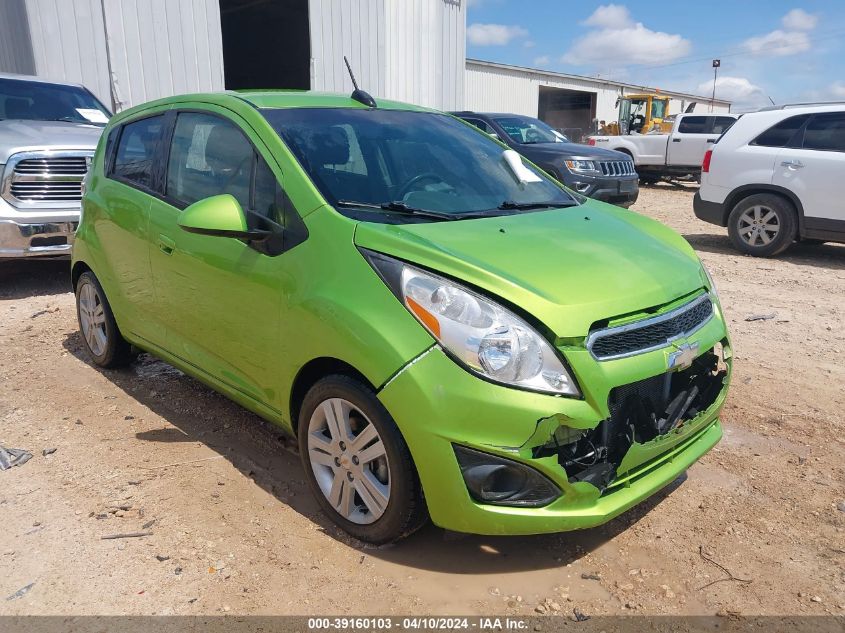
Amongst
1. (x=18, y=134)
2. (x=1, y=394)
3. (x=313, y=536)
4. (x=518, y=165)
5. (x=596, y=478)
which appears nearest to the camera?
(x=596, y=478)

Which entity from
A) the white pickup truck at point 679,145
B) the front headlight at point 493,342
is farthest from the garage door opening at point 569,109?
the front headlight at point 493,342

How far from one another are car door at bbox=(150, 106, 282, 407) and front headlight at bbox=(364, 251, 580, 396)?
0.83 meters

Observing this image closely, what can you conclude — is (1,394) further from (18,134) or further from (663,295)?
(663,295)

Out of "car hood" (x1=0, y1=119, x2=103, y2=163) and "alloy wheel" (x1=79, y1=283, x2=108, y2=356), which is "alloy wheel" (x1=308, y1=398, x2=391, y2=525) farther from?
"car hood" (x1=0, y1=119, x2=103, y2=163)

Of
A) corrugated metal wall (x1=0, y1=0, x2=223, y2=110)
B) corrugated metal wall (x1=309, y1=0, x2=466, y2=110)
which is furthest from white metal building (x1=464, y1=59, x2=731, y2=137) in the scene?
corrugated metal wall (x1=0, y1=0, x2=223, y2=110)

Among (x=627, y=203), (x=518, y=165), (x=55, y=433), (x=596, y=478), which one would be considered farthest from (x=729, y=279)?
(x=55, y=433)

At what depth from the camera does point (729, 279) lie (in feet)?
24.0

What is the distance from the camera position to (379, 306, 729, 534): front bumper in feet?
7.43

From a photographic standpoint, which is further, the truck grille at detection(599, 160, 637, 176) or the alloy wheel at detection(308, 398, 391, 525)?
the truck grille at detection(599, 160, 637, 176)

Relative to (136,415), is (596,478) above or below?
above

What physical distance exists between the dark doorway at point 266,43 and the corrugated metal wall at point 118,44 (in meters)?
4.55

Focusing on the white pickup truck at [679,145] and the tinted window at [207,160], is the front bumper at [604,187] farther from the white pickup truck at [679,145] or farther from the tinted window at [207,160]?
the white pickup truck at [679,145]

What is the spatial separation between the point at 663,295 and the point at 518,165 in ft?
4.41

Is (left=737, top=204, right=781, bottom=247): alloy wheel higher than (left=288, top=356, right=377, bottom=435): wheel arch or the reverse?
the reverse
